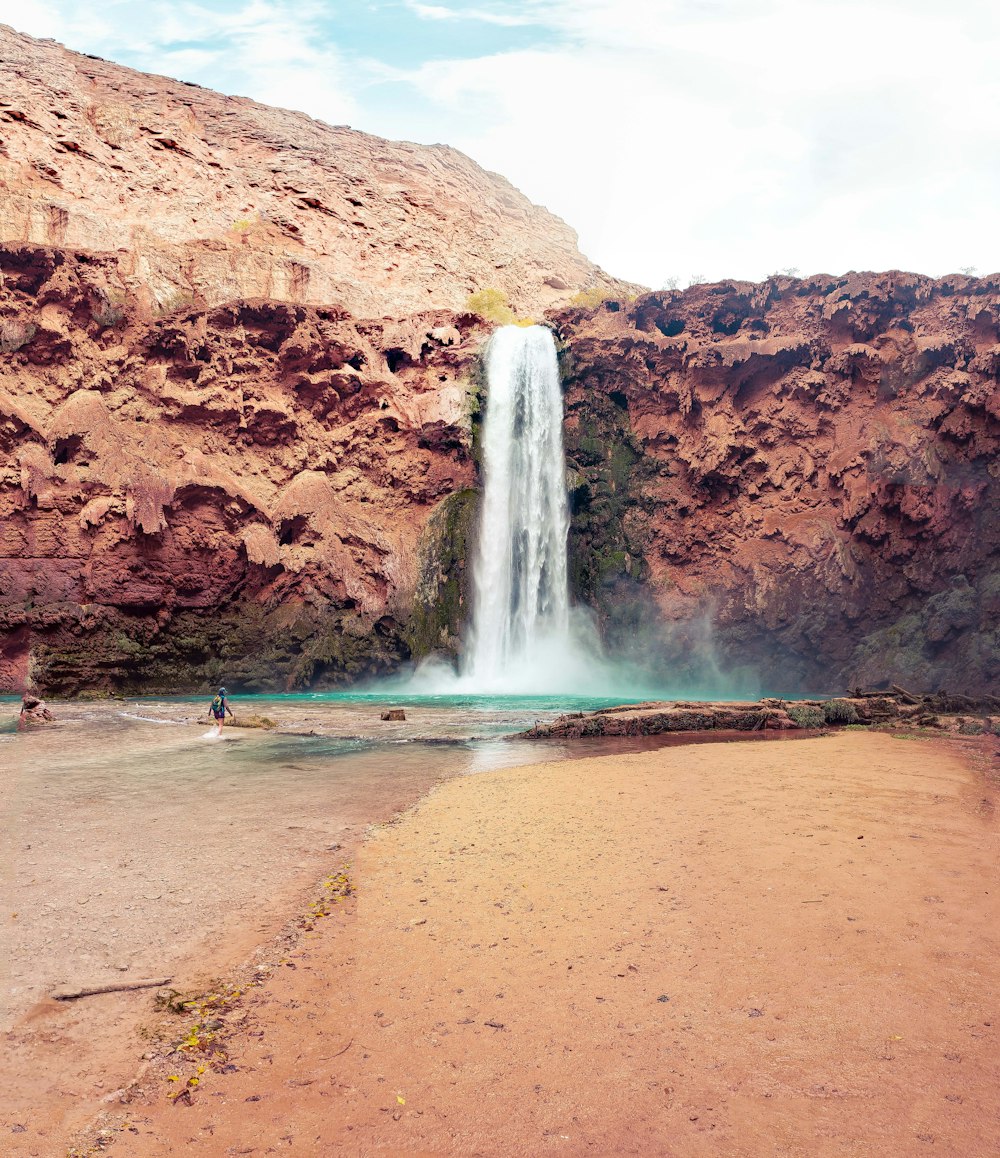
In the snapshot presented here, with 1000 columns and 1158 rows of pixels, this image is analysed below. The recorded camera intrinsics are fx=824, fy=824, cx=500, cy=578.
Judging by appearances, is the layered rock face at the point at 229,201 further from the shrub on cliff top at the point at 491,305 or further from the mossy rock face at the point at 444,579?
the mossy rock face at the point at 444,579

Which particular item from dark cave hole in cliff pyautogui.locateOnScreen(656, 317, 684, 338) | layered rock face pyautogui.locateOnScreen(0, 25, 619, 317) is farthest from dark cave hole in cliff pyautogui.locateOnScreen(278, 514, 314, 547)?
dark cave hole in cliff pyautogui.locateOnScreen(656, 317, 684, 338)

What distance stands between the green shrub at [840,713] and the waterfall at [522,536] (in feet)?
53.9

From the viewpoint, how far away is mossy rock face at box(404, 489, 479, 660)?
112 feet

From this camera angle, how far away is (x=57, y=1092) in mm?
3471

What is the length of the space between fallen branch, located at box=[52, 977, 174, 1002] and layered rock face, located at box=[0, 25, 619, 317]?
113 feet

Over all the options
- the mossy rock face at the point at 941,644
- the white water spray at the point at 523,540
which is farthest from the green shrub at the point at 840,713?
the white water spray at the point at 523,540

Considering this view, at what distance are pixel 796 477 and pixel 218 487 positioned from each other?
911 inches

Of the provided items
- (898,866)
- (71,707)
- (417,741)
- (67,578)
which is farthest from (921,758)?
(67,578)

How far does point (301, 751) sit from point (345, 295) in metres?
31.4

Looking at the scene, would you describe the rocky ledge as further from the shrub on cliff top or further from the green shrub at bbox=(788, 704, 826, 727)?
the shrub on cliff top

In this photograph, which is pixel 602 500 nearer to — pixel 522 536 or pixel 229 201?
pixel 522 536

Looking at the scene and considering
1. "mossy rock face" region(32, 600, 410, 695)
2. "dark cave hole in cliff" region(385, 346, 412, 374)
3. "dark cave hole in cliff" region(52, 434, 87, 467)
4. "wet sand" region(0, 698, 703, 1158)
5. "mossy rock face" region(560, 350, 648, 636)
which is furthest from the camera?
"dark cave hole in cliff" region(385, 346, 412, 374)

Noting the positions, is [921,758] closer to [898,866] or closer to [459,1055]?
[898,866]

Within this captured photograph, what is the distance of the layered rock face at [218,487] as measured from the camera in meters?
29.4
